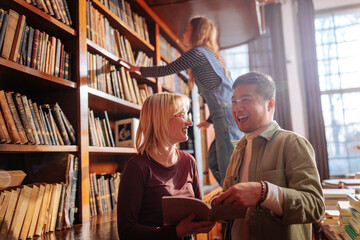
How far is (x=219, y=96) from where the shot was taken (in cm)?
209

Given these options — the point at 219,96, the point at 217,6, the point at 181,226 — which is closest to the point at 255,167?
the point at 181,226

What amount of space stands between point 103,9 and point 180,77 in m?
1.71

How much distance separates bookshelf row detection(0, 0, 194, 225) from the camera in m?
1.52

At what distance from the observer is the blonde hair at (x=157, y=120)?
4.40 ft

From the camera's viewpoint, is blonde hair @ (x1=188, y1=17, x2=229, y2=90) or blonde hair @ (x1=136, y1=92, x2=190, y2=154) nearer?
blonde hair @ (x1=136, y1=92, x2=190, y2=154)

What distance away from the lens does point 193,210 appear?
1055mm

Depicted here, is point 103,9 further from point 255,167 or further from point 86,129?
point 255,167

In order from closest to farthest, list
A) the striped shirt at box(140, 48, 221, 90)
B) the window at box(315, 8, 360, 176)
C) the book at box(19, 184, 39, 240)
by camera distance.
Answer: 1. the book at box(19, 184, 39, 240)
2. the striped shirt at box(140, 48, 221, 90)
3. the window at box(315, 8, 360, 176)

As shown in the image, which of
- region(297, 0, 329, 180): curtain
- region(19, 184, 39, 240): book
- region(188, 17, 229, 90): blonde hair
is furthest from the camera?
region(297, 0, 329, 180): curtain

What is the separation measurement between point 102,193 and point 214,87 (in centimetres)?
100

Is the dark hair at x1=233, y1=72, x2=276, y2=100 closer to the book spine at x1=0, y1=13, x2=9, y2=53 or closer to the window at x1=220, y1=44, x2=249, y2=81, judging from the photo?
the book spine at x1=0, y1=13, x2=9, y2=53

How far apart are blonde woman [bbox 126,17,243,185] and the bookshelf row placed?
310mm

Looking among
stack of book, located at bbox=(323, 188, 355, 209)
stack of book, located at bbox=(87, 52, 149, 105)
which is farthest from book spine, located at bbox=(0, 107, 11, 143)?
stack of book, located at bbox=(323, 188, 355, 209)

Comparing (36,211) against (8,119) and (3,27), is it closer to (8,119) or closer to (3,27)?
(8,119)
